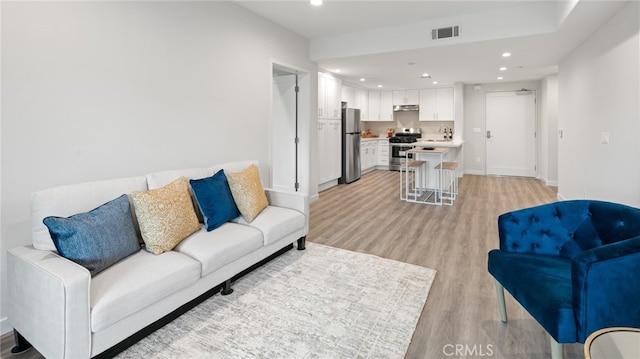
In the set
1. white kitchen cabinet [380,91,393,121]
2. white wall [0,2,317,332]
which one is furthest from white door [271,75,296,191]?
white kitchen cabinet [380,91,393,121]

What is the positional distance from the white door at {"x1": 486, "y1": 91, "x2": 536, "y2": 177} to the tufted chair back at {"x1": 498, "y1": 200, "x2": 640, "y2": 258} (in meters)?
6.92

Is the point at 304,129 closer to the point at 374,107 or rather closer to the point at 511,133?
the point at 374,107

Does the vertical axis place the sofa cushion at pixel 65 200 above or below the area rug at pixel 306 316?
above

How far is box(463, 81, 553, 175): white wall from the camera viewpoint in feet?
27.3

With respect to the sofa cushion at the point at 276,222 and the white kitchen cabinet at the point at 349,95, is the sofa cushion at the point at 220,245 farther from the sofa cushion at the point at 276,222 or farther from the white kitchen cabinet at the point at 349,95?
the white kitchen cabinet at the point at 349,95

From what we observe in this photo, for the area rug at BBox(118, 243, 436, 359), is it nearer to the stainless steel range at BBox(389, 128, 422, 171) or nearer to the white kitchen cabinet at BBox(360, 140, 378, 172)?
the white kitchen cabinet at BBox(360, 140, 378, 172)

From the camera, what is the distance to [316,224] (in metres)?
4.37

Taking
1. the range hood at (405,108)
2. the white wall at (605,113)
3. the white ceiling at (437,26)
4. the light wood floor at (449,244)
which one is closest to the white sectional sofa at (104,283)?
the light wood floor at (449,244)

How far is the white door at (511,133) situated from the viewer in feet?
26.0

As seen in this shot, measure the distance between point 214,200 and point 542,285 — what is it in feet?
7.49

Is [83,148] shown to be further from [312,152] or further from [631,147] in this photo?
[631,147]

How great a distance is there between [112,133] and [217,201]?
0.94m

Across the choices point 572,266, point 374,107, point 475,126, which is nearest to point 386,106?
point 374,107

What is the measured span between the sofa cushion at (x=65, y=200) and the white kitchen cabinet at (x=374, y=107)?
7.91 meters
